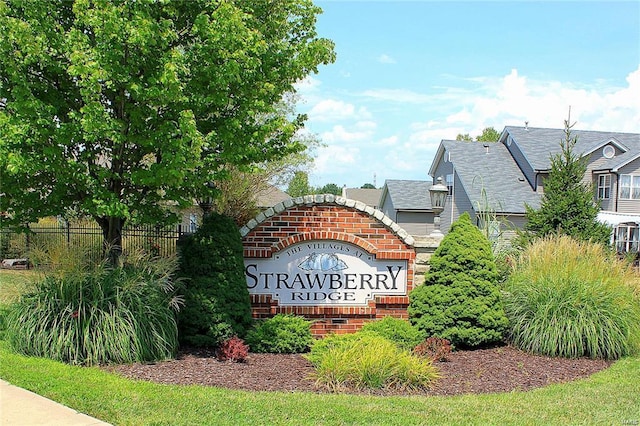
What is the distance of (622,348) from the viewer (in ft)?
27.0

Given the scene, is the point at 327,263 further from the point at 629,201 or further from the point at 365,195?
the point at 365,195

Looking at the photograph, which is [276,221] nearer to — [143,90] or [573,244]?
[143,90]

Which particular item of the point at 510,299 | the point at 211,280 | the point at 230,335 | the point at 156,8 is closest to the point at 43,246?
the point at 211,280

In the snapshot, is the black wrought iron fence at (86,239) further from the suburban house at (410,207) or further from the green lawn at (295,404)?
the suburban house at (410,207)

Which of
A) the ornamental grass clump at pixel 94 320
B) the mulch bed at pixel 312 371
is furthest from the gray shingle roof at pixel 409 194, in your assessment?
the ornamental grass clump at pixel 94 320

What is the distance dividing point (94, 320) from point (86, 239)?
18.7 ft

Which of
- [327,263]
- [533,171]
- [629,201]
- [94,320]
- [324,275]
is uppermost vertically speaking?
[533,171]

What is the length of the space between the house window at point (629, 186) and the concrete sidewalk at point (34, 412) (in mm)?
30253

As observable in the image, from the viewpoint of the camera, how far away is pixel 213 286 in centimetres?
828

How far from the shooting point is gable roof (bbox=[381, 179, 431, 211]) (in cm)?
Answer: 3678

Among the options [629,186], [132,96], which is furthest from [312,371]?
[629,186]

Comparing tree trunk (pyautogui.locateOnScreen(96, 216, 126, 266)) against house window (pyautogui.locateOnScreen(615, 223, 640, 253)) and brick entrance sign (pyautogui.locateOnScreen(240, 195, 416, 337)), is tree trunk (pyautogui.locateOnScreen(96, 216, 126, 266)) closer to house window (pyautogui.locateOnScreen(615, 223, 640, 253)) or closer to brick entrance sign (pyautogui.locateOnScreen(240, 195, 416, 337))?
brick entrance sign (pyautogui.locateOnScreen(240, 195, 416, 337))

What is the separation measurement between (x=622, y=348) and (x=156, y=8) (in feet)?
25.6

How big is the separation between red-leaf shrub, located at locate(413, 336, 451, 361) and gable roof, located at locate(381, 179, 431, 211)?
28307 millimetres
